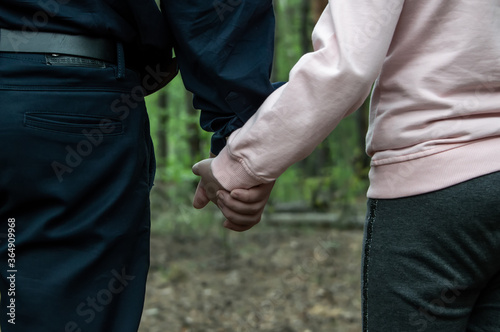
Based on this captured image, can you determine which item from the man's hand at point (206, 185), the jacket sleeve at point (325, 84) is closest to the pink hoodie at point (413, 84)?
the jacket sleeve at point (325, 84)

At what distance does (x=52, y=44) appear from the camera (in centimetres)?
160

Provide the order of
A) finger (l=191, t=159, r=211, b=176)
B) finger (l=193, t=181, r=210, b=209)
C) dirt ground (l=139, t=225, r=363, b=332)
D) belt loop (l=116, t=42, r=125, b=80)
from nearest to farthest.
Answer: belt loop (l=116, t=42, r=125, b=80) → finger (l=191, t=159, r=211, b=176) → finger (l=193, t=181, r=210, b=209) → dirt ground (l=139, t=225, r=363, b=332)

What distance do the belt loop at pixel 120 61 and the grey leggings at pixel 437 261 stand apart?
2.61 ft

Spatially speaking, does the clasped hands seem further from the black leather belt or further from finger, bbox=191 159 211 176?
the black leather belt

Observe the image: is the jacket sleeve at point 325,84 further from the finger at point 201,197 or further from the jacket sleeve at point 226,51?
the finger at point 201,197

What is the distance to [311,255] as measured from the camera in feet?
17.7

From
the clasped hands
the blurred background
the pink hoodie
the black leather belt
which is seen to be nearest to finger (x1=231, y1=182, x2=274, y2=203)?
the clasped hands

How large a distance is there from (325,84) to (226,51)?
58 cm

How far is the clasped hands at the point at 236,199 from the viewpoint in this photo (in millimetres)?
1811

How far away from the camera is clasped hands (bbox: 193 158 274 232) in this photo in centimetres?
181

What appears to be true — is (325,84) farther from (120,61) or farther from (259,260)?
(259,260)

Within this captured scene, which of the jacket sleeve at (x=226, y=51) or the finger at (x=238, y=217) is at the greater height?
the jacket sleeve at (x=226, y=51)

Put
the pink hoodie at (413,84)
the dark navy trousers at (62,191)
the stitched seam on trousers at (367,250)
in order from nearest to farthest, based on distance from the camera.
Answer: the pink hoodie at (413,84) < the stitched seam on trousers at (367,250) < the dark navy trousers at (62,191)

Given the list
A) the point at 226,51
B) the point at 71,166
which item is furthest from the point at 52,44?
the point at 226,51
